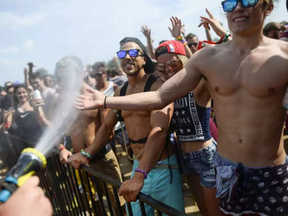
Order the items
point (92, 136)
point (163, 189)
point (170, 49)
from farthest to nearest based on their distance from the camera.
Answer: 1. point (92, 136)
2. point (170, 49)
3. point (163, 189)

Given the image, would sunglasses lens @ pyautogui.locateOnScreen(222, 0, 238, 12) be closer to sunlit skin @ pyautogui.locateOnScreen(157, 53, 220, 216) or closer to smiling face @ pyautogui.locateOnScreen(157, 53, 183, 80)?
sunlit skin @ pyautogui.locateOnScreen(157, 53, 220, 216)

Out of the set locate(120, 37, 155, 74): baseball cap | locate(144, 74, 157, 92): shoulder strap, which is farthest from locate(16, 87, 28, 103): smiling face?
locate(144, 74, 157, 92): shoulder strap

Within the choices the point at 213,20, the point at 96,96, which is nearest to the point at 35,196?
the point at 96,96

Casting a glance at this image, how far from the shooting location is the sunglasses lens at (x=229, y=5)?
1787mm

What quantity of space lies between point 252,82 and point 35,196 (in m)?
1.46

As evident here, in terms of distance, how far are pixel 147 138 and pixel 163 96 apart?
0.73 metres

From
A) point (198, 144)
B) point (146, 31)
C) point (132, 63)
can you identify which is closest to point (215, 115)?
point (198, 144)

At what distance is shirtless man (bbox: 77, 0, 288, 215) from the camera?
5.65 ft

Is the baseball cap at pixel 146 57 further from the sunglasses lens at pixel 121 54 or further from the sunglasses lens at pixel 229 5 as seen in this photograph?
the sunglasses lens at pixel 229 5

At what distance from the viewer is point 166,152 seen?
9.08 ft

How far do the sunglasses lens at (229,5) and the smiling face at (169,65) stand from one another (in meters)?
0.99

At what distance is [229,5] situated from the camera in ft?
5.94

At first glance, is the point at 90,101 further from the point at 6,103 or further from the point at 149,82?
the point at 6,103

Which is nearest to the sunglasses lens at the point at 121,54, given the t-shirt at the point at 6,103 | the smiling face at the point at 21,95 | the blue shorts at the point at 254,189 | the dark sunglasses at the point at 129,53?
the dark sunglasses at the point at 129,53
